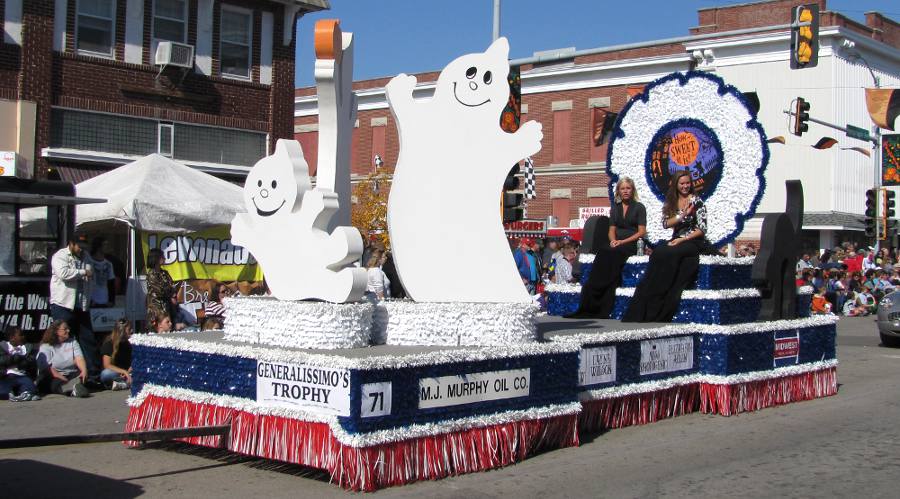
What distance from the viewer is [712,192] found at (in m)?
12.1

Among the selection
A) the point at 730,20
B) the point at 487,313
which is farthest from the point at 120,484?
the point at 730,20

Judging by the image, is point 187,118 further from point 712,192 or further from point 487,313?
point 487,313

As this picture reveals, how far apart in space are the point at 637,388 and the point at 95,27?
16377 mm

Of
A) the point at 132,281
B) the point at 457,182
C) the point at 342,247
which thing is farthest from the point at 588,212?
the point at 342,247

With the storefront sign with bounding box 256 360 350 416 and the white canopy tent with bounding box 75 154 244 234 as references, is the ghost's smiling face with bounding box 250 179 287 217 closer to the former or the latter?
the storefront sign with bounding box 256 360 350 416

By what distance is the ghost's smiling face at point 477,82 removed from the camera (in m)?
8.91

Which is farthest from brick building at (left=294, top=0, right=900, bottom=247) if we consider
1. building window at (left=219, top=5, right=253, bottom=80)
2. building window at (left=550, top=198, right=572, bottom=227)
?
building window at (left=219, top=5, right=253, bottom=80)

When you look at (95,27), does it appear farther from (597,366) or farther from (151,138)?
(597,366)

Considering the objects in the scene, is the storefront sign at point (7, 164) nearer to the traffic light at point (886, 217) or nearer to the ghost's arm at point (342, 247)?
the ghost's arm at point (342, 247)

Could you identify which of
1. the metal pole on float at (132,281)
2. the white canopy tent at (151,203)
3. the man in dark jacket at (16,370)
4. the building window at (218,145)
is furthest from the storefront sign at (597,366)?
the building window at (218,145)

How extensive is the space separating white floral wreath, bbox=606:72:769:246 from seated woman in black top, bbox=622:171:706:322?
1035 mm

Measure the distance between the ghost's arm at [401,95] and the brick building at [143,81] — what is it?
12254 millimetres

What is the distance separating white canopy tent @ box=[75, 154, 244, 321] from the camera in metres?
15.0

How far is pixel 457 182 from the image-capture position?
887 centimetres
